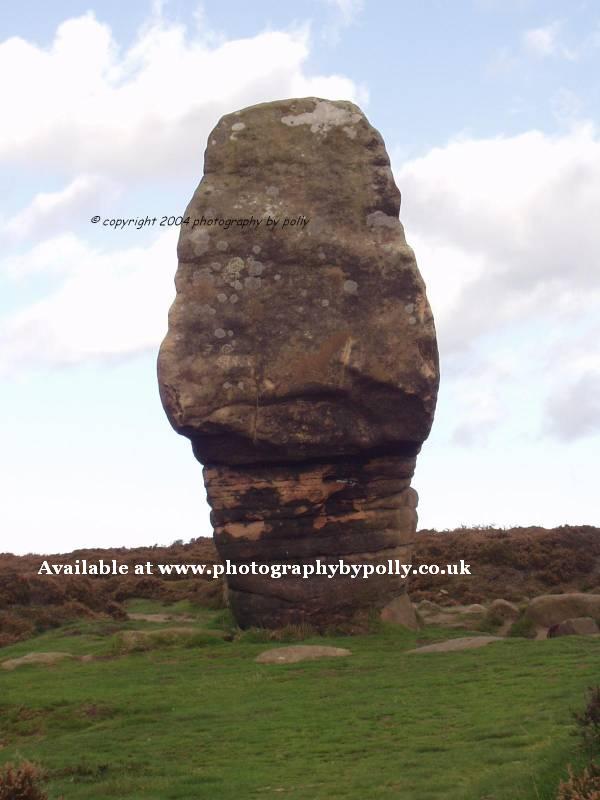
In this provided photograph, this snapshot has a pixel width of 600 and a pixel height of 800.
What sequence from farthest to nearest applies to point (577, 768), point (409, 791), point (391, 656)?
point (391, 656) < point (409, 791) < point (577, 768)

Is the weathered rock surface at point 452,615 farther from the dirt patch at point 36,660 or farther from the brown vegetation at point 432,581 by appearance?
the dirt patch at point 36,660

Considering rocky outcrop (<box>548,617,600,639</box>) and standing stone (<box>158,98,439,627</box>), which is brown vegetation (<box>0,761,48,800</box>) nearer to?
standing stone (<box>158,98,439,627</box>)

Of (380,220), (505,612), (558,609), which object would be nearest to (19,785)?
(558,609)

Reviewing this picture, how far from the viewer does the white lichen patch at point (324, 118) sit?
22844 millimetres

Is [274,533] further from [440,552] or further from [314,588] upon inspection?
[440,552]

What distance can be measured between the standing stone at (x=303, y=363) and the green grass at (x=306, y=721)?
192cm

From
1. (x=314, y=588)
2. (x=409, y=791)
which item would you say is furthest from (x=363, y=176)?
(x=409, y=791)

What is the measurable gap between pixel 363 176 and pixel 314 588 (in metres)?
8.35

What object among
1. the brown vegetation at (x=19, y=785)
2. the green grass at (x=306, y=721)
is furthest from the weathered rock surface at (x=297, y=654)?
the brown vegetation at (x=19, y=785)

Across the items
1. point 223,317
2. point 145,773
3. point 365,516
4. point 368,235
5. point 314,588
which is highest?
point 368,235

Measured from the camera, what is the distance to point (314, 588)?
71.5 ft

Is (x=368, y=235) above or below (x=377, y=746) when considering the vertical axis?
above

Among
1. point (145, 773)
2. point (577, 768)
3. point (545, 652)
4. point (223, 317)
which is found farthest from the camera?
point (223, 317)

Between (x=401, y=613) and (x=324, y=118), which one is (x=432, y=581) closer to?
(x=401, y=613)
